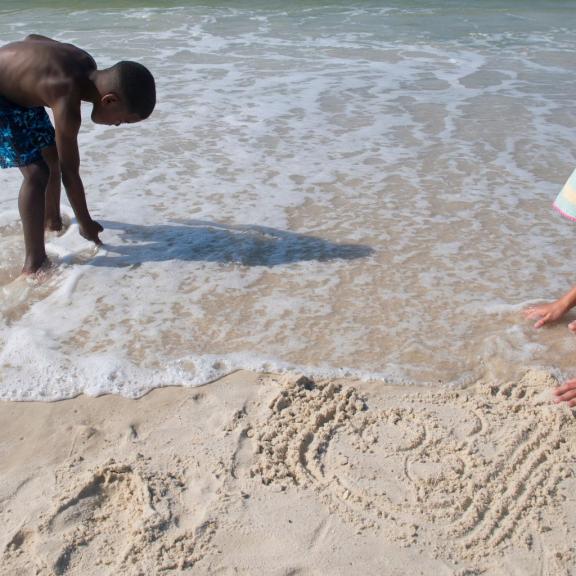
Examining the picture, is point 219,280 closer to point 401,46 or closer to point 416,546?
point 416,546

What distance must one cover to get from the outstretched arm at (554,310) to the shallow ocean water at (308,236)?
51 mm

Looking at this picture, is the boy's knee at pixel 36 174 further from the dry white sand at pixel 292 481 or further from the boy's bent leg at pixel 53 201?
the dry white sand at pixel 292 481

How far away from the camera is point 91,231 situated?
347 centimetres

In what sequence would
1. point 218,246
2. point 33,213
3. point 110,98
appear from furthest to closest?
point 218,246 → point 33,213 → point 110,98

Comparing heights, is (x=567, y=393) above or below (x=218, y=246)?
above

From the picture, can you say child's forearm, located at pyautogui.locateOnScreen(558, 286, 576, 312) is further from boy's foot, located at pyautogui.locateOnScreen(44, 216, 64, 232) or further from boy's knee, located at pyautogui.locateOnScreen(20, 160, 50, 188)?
boy's foot, located at pyautogui.locateOnScreen(44, 216, 64, 232)

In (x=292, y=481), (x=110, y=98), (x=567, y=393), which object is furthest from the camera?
(x=110, y=98)

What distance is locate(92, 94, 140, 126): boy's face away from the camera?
3.12 m

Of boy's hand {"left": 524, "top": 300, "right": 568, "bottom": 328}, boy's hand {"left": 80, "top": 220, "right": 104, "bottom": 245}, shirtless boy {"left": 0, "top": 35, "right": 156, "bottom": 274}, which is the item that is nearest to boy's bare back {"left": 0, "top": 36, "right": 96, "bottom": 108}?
shirtless boy {"left": 0, "top": 35, "right": 156, "bottom": 274}

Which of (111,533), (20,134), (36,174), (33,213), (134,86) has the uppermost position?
(134,86)

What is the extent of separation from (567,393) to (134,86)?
2.24m

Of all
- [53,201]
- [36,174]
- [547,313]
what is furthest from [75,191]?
[547,313]

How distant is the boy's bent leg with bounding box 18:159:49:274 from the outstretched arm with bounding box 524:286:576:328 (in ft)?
7.50

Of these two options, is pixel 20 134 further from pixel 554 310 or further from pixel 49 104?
pixel 554 310
